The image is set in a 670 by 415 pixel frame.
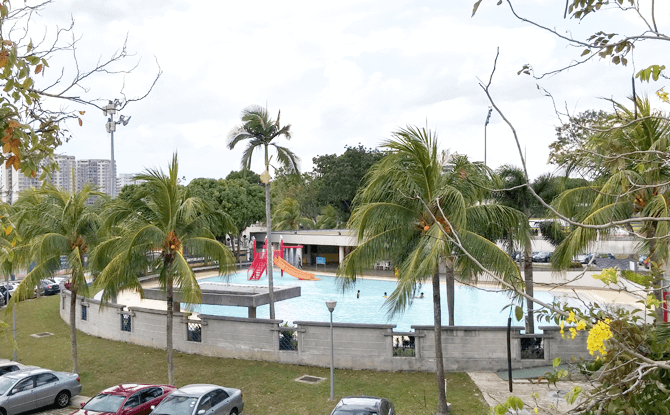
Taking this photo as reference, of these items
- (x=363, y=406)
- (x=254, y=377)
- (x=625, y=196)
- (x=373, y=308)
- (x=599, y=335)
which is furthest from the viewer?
(x=373, y=308)

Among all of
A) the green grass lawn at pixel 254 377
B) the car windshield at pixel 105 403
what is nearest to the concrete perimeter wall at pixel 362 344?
the green grass lawn at pixel 254 377

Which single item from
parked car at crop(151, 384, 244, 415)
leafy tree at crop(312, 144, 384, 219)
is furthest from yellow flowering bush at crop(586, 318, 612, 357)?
leafy tree at crop(312, 144, 384, 219)

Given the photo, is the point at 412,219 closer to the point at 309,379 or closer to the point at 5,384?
the point at 309,379

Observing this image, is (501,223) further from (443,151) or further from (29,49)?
(29,49)

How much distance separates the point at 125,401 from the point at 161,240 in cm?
499

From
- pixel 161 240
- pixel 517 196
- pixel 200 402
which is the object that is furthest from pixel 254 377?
pixel 517 196

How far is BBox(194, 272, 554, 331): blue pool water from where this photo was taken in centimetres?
3241

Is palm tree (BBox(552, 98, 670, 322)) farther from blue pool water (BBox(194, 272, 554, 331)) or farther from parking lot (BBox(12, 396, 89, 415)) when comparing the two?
parking lot (BBox(12, 396, 89, 415))

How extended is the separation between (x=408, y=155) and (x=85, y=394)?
13848 mm

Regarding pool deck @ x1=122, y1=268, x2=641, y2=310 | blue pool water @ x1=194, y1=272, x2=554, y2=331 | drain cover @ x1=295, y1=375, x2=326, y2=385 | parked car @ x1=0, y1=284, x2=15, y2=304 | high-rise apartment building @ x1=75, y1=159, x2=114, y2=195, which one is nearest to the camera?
drain cover @ x1=295, y1=375, x2=326, y2=385

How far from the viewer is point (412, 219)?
1462 cm

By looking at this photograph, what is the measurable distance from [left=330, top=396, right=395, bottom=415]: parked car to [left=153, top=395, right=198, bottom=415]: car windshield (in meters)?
3.90

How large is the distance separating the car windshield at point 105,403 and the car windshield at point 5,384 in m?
3.19

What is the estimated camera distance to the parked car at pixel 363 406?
12.5 metres
